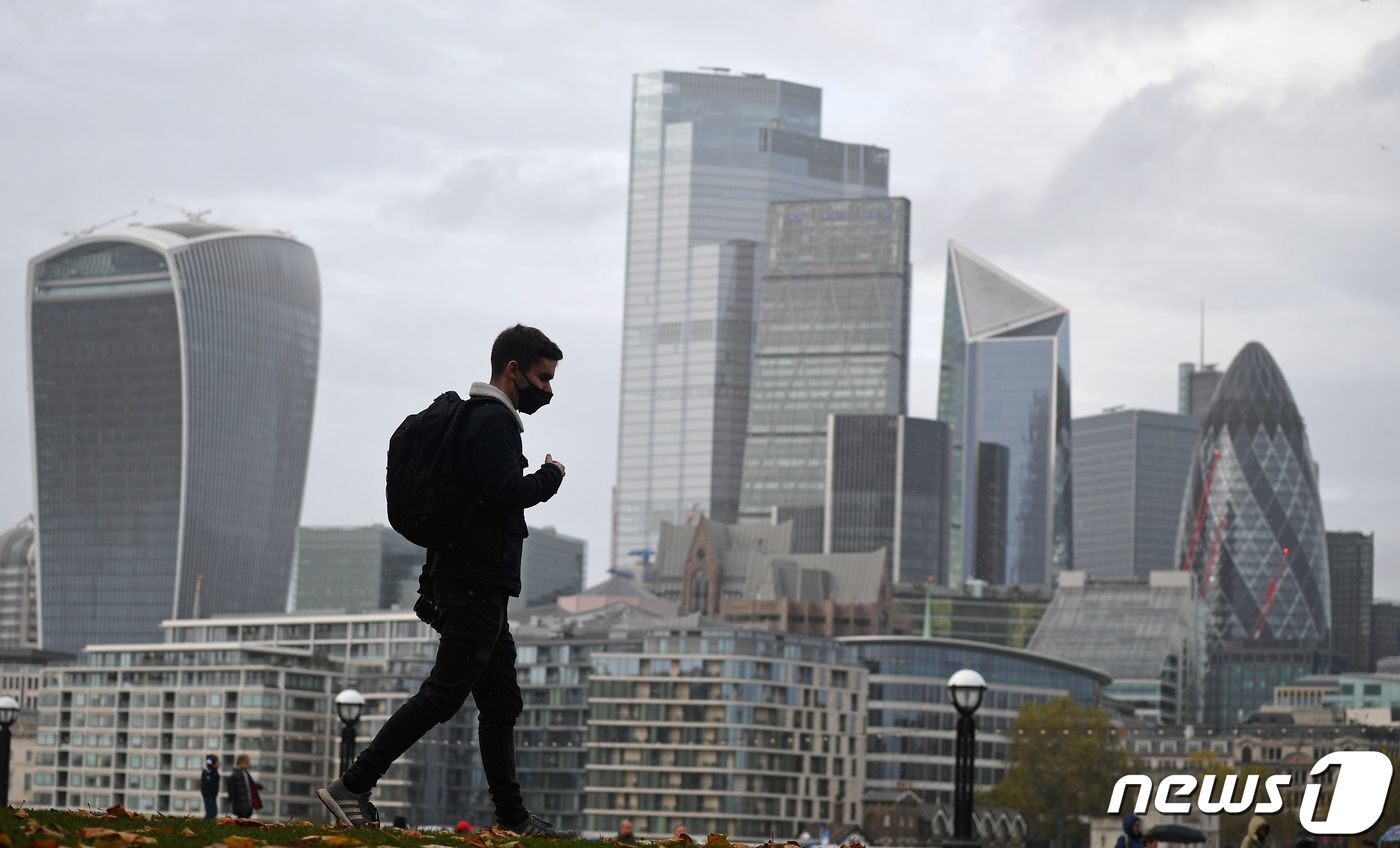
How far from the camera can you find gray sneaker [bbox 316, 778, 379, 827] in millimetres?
13031

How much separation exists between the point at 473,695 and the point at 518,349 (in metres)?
2.09

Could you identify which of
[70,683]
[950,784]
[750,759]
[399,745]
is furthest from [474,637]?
[70,683]

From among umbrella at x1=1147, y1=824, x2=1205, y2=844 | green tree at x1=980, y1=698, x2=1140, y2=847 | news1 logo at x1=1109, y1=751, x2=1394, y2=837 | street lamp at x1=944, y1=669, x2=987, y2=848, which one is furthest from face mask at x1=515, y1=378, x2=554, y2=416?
green tree at x1=980, y1=698, x2=1140, y2=847

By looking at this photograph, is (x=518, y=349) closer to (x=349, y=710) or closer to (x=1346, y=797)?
(x=1346, y=797)

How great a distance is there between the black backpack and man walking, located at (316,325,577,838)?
0.04m

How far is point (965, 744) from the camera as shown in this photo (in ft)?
118

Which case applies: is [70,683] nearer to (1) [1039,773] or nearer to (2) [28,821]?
(1) [1039,773]

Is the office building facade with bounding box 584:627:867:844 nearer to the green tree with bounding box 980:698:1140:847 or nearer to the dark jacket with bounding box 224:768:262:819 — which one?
the green tree with bounding box 980:698:1140:847

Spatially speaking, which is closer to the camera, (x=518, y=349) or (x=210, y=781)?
(x=518, y=349)

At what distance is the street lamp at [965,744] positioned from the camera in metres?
33.5

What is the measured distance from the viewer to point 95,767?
554 feet

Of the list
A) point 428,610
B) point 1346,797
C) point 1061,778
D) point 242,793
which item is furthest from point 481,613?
point 1061,778

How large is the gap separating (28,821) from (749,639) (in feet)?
465

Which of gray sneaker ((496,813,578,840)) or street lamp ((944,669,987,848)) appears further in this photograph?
street lamp ((944,669,987,848))
